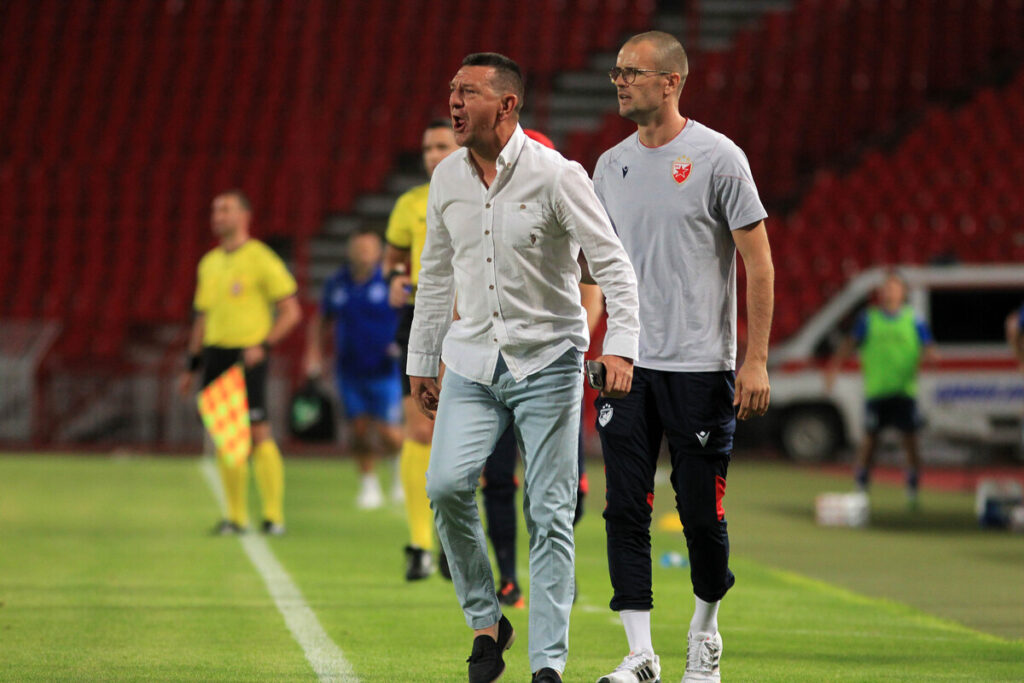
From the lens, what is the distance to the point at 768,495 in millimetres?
15344

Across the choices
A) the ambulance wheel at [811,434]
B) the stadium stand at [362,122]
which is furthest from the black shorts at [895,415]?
the stadium stand at [362,122]

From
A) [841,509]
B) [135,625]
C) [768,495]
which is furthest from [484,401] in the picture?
[768,495]

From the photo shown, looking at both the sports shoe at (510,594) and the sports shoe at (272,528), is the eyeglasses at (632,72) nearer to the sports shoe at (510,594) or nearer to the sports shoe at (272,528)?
the sports shoe at (510,594)

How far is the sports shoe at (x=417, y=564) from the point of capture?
866 centimetres

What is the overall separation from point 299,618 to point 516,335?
8.98ft

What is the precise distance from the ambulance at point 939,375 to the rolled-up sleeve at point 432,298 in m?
14.1

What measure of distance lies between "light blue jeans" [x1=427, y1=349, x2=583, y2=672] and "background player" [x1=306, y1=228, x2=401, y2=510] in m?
8.54

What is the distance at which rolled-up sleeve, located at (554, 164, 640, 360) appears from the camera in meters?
4.91

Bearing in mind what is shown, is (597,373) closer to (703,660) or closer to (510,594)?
(703,660)

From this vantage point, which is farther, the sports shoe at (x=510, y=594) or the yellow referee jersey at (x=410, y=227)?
the yellow referee jersey at (x=410, y=227)

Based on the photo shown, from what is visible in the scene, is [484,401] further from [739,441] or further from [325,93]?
[325,93]

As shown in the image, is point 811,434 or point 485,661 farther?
point 811,434

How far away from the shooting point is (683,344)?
214 inches

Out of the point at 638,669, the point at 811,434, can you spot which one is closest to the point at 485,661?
the point at 638,669
